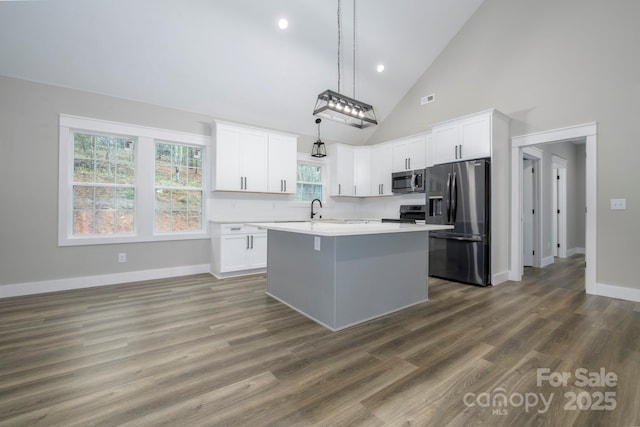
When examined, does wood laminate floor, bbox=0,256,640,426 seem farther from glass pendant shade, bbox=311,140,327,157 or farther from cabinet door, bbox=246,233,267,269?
glass pendant shade, bbox=311,140,327,157

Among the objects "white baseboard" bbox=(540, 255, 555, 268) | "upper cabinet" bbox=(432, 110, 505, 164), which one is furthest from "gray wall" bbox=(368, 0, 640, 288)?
"white baseboard" bbox=(540, 255, 555, 268)

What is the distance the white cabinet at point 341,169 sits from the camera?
6.23 meters

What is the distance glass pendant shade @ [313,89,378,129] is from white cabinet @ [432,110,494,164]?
1.97 meters

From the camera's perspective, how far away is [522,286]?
4.15 meters

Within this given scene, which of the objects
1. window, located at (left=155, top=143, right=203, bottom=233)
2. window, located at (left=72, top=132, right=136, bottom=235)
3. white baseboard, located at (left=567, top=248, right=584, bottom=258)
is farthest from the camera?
white baseboard, located at (left=567, top=248, right=584, bottom=258)

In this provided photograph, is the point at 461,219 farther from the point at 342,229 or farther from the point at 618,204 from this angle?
the point at 342,229

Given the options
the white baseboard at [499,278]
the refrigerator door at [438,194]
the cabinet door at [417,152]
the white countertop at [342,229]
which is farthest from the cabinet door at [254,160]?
the white baseboard at [499,278]

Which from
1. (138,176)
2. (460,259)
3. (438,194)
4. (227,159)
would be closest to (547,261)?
(460,259)

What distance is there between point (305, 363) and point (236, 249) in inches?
114

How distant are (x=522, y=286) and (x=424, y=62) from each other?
4.33 m

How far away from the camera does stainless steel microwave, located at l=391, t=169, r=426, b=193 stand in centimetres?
535

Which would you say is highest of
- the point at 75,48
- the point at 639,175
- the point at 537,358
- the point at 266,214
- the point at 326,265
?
the point at 75,48

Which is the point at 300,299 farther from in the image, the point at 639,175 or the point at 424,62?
the point at 424,62

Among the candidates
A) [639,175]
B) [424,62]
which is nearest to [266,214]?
[424,62]
